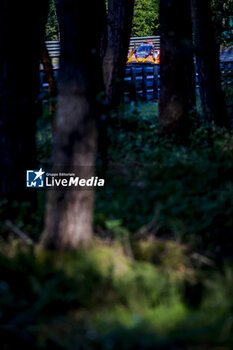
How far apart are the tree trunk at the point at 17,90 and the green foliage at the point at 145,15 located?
159ft

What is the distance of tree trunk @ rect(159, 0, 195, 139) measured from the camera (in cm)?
1038

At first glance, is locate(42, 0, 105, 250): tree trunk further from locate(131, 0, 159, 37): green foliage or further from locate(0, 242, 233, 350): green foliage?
locate(131, 0, 159, 37): green foliage

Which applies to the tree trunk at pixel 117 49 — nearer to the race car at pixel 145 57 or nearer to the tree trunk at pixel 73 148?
the tree trunk at pixel 73 148

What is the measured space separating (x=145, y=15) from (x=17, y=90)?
50.6 m

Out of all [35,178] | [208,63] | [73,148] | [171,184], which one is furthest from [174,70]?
[73,148]

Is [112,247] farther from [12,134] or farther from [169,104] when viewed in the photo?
[169,104]

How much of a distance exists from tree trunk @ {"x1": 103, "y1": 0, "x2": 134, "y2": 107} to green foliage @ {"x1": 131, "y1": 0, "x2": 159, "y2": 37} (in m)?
41.9

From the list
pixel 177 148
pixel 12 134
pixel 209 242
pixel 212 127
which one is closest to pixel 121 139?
pixel 177 148

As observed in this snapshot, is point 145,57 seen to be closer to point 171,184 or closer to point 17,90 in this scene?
point 171,184

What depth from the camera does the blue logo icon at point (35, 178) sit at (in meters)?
6.37

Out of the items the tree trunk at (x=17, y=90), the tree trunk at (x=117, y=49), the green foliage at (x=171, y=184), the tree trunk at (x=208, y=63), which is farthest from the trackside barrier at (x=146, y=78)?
the tree trunk at (x=17, y=90)

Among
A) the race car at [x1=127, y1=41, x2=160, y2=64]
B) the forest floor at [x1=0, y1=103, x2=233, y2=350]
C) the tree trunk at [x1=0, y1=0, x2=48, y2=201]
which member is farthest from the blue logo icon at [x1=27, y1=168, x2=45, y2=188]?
the race car at [x1=127, y1=41, x2=160, y2=64]

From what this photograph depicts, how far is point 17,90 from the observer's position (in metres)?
6.00

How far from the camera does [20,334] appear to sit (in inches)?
133
